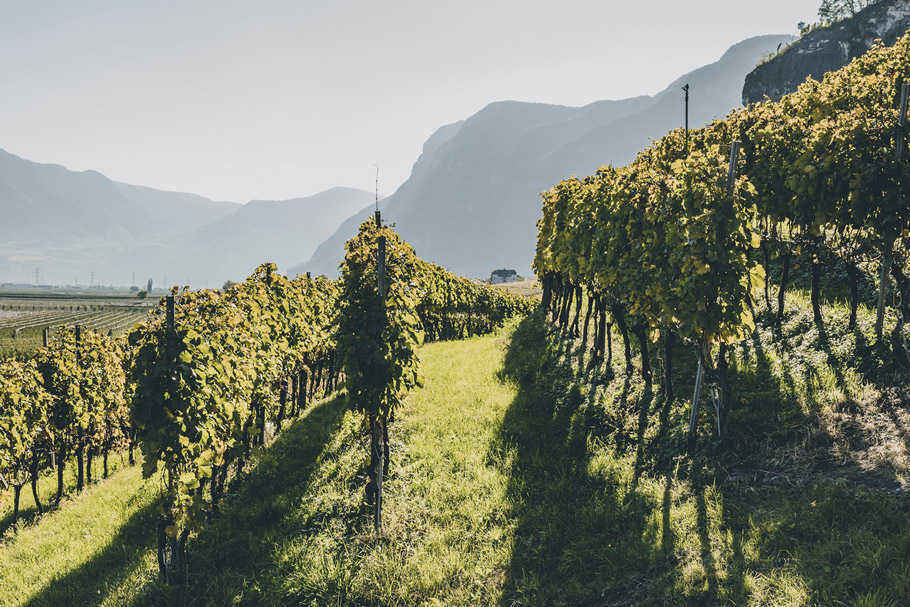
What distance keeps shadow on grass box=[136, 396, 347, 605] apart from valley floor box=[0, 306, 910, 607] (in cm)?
3

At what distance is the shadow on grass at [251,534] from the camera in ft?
21.6

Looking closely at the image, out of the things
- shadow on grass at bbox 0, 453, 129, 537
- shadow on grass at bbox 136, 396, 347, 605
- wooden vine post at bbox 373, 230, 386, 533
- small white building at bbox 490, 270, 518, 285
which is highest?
→ small white building at bbox 490, 270, 518, 285

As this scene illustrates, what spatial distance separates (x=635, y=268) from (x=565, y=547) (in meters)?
5.59

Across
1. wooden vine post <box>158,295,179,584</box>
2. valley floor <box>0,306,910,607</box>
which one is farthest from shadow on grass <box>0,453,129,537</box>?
wooden vine post <box>158,295,179,584</box>

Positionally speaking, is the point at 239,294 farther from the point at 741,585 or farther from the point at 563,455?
the point at 741,585

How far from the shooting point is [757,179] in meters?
11.4

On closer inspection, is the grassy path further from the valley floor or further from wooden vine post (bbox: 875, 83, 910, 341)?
wooden vine post (bbox: 875, 83, 910, 341)

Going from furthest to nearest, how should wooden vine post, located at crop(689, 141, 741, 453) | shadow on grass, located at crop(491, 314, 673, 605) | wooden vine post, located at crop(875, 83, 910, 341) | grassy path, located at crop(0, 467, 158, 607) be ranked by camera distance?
wooden vine post, located at crop(689, 141, 741, 453)
grassy path, located at crop(0, 467, 158, 607)
wooden vine post, located at crop(875, 83, 910, 341)
shadow on grass, located at crop(491, 314, 673, 605)

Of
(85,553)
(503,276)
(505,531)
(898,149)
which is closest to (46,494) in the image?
(85,553)

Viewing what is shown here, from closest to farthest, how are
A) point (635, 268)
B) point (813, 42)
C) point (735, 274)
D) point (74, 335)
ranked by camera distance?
1. point (735, 274)
2. point (635, 268)
3. point (74, 335)
4. point (813, 42)

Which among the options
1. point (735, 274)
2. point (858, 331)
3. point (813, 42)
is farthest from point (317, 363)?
point (813, 42)

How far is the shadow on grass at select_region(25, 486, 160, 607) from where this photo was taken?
698cm

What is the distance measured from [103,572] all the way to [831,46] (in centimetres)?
10334

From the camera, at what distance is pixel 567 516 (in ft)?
23.0
